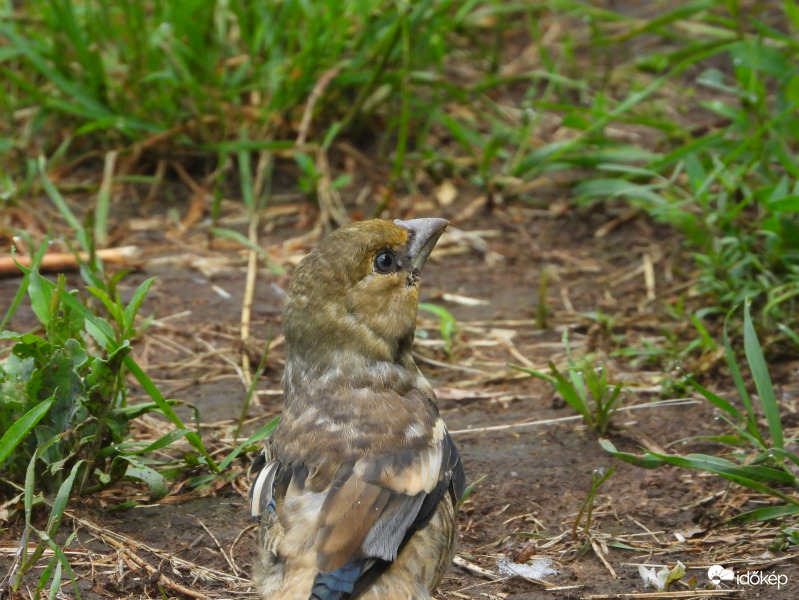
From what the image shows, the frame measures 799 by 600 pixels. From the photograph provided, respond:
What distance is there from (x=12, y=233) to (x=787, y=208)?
12.8 ft

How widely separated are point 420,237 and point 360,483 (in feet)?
3.37

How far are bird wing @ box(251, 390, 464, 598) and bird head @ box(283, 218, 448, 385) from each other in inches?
7.2

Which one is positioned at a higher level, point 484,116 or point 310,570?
point 310,570

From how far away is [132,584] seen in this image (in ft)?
11.1

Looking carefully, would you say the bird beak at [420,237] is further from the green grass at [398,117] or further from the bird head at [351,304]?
the green grass at [398,117]

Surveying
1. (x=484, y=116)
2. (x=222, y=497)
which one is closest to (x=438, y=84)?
(x=484, y=116)

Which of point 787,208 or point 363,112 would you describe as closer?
point 787,208

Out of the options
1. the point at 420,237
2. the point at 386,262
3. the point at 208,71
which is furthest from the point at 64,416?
the point at 208,71

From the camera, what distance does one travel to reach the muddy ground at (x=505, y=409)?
11.6ft

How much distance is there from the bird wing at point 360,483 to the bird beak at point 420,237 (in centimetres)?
51

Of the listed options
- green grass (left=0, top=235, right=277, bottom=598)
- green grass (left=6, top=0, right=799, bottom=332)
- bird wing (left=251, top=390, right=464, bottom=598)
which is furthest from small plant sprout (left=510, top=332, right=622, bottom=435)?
green grass (left=6, top=0, right=799, bottom=332)

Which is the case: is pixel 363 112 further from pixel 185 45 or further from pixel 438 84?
pixel 185 45

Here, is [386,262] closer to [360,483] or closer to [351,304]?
[351,304]

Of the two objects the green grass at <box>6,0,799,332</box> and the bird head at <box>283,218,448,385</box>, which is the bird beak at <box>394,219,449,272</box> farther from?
the green grass at <box>6,0,799,332</box>
